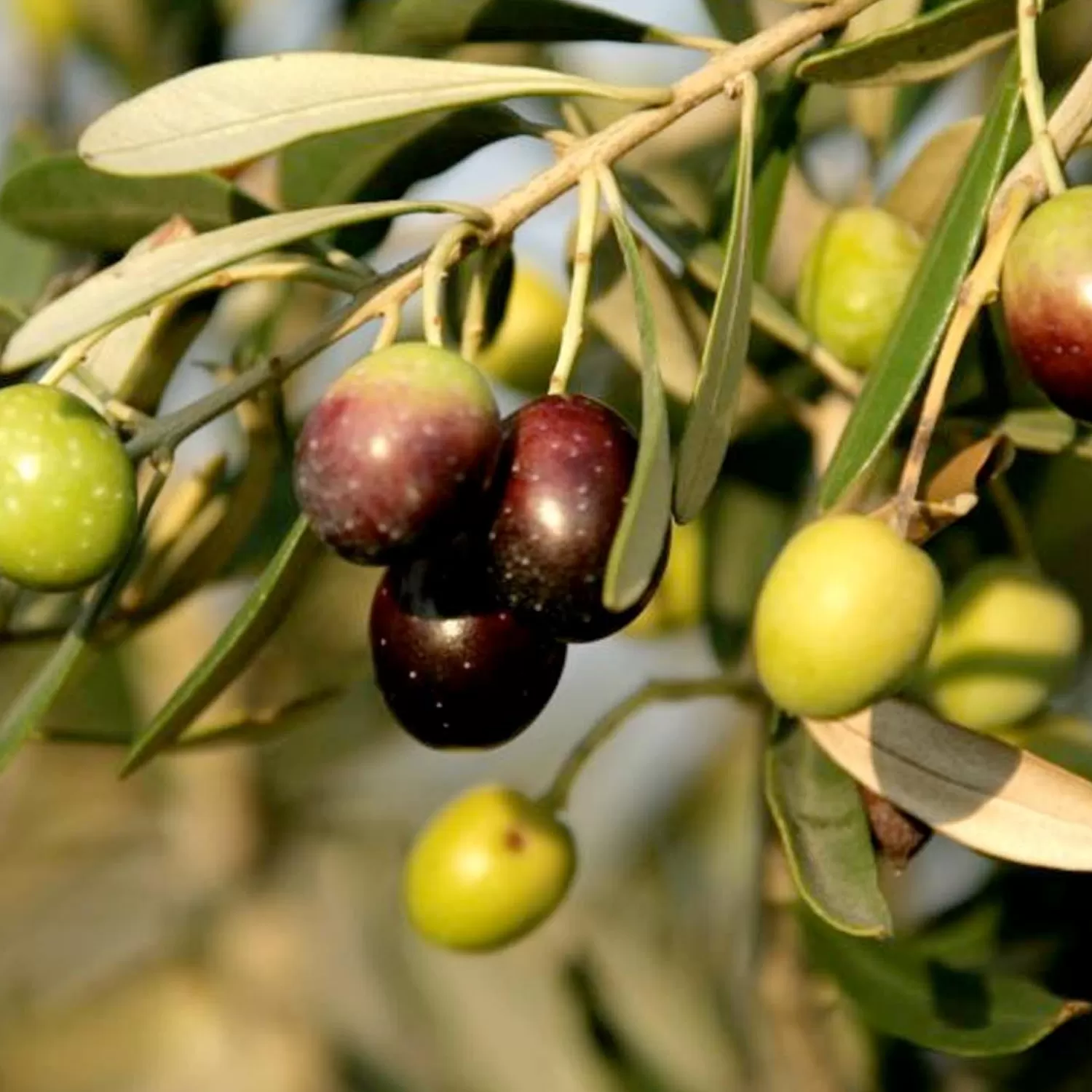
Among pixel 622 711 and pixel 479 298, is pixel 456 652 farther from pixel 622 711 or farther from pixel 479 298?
pixel 622 711

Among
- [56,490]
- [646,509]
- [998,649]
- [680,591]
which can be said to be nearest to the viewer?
[646,509]

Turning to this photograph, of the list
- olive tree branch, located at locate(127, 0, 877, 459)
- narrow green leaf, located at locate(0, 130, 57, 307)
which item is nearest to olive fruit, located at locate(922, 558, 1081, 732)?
olive tree branch, located at locate(127, 0, 877, 459)

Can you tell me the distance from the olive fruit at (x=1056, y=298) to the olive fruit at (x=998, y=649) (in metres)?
0.26

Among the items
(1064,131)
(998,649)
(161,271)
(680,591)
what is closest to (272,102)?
(161,271)

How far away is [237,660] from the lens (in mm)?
947

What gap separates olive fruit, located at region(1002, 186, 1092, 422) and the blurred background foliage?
0.67 feet

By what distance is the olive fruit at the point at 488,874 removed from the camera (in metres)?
1.14

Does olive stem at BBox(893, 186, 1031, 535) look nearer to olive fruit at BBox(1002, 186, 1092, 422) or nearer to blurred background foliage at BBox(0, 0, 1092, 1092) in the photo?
olive fruit at BBox(1002, 186, 1092, 422)

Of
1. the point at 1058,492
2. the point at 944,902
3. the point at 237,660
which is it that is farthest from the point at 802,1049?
the point at 237,660

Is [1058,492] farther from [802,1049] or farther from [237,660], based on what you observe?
[237,660]

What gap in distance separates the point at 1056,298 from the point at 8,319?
1.66 ft

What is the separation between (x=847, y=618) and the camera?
2.62ft

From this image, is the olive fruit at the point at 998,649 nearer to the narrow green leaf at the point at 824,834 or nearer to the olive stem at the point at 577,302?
the narrow green leaf at the point at 824,834

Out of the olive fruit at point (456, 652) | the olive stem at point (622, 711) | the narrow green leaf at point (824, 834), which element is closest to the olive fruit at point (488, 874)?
the olive stem at point (622, 711)
